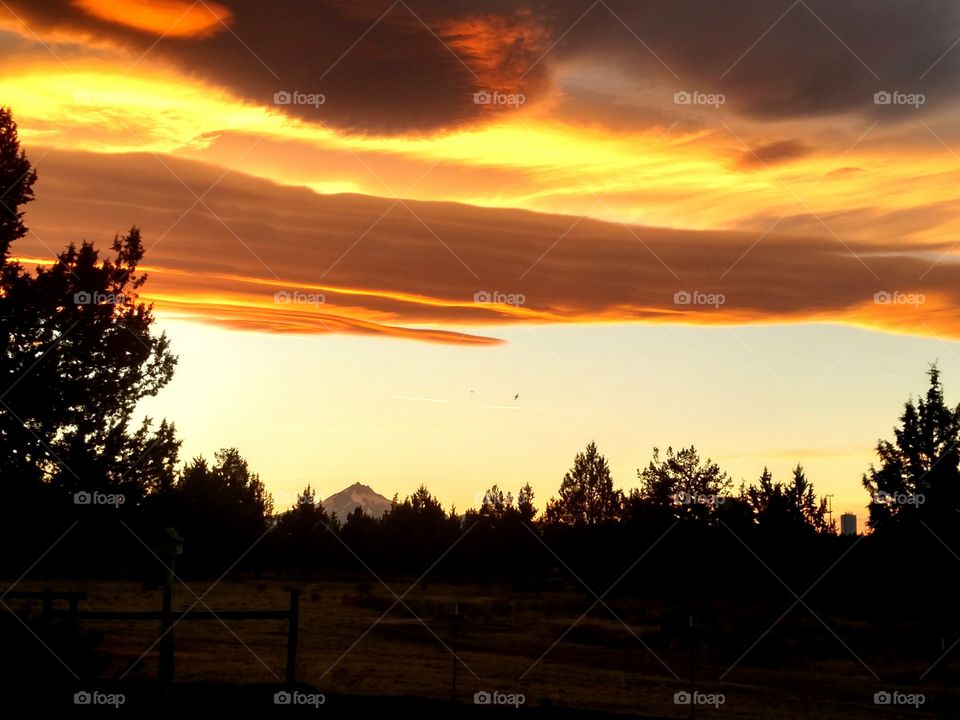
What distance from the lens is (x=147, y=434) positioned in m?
29.5

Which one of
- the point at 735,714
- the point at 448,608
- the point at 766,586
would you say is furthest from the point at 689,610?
the point at 735,714

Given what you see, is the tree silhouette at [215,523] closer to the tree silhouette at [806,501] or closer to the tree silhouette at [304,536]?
the tree silhouette at [304,536]

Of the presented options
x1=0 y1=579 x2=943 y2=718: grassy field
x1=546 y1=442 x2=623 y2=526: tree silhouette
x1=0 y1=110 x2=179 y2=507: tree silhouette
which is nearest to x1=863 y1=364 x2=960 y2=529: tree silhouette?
x1=0 y1=579 x2=943 y2=718: grassy field

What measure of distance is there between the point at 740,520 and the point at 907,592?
64.0 feet

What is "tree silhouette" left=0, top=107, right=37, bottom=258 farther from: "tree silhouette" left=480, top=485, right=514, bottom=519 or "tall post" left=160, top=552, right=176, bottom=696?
"tree silhouette" left=480, top=485, right=514, bottom=519

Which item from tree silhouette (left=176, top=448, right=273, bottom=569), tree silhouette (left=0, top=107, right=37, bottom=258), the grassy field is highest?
tree silhouette (left=0, top=107, right=37, bottom=258)

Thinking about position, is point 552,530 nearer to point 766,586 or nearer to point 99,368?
point 766,586

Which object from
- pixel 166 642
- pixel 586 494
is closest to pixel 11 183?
pixel 166 642

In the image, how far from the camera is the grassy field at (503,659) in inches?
943

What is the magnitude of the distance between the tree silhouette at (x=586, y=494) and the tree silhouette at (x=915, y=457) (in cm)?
5397

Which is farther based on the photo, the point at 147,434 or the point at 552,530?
the point at 552,530

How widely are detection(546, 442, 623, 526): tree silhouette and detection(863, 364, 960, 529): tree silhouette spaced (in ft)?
177

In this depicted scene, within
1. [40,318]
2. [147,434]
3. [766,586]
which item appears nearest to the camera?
[40,318]

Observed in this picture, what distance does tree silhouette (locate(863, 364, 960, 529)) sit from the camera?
49.1 m
